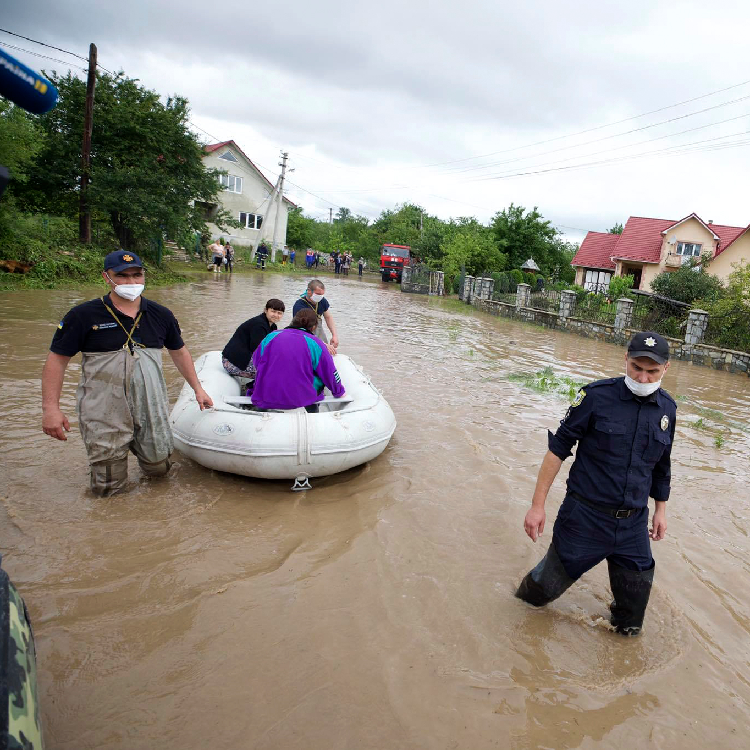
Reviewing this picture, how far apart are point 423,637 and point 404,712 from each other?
1.85 feet

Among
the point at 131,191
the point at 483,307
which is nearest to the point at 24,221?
the point at 131,191

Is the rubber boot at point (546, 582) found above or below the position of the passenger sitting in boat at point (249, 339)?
below

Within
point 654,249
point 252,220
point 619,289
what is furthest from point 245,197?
point 619,289

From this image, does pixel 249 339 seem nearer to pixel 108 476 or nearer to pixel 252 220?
pixel 108 476

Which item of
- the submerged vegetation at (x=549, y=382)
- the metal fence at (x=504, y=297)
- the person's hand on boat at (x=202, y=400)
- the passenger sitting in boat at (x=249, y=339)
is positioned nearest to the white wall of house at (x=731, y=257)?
the metal fence at (x=504, y=297)

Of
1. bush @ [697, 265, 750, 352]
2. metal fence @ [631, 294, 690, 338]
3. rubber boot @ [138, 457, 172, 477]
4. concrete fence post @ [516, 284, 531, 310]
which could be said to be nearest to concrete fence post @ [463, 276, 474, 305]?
concrete fence post @ [516, 284, 531, 310]

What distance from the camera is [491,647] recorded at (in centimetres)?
314

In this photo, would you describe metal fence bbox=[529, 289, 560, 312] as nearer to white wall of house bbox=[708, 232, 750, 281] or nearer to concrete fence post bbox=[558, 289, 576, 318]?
concrete fence post bbox=[558, 289, 576, 318]

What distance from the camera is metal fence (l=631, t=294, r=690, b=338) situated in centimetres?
1680

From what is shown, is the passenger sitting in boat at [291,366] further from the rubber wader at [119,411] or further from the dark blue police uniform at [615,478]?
the dark blue police uniform at [615,478]

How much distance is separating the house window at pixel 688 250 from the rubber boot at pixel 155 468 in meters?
33.8

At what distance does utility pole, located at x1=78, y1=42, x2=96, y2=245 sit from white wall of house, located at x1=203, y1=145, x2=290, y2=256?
54.3 ft

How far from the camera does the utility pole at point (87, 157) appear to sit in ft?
64.4

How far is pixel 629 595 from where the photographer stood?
10.0ft
